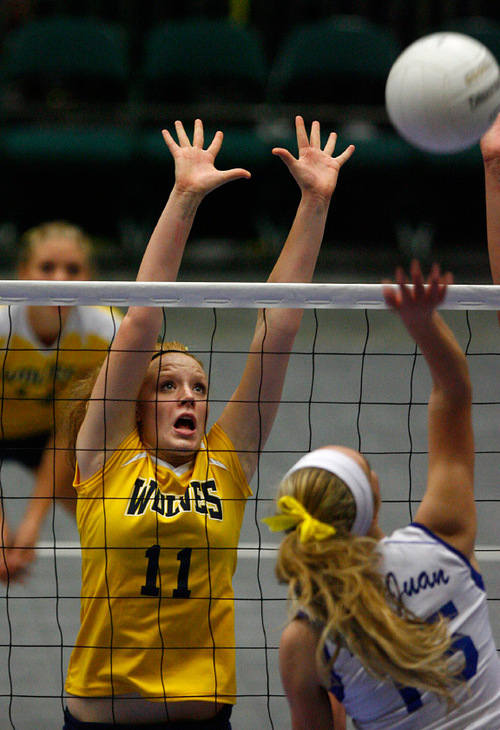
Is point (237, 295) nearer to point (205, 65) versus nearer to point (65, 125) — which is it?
point (65, 125)

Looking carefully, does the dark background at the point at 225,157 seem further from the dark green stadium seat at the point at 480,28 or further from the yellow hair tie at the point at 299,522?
the yellow hair tie at the point at 299,522

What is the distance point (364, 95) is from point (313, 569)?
996 cm

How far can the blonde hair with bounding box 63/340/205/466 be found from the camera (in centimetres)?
283

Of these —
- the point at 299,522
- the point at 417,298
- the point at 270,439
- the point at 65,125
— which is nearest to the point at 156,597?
the point at 299,522

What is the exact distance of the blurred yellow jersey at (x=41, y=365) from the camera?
3893 millimetres

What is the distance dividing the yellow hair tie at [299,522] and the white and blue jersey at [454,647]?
160 millimetres

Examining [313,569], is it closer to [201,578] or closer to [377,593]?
[377,593]

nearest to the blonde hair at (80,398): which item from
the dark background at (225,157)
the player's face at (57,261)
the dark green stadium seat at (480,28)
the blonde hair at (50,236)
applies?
the player's face at (57,261)

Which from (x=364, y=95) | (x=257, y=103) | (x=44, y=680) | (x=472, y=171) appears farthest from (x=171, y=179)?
(x=44, y=680)

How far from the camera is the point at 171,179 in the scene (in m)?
10.9

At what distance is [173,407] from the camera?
2.68 meters

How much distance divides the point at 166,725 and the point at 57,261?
77.3 inches

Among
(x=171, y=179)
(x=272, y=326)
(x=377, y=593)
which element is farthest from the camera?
(x=171, y=179)

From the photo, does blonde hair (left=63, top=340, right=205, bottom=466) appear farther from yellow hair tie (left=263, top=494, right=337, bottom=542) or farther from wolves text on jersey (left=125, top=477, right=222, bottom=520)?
yellow hair tie (left=263, top=494, right=337, bottom=542)
